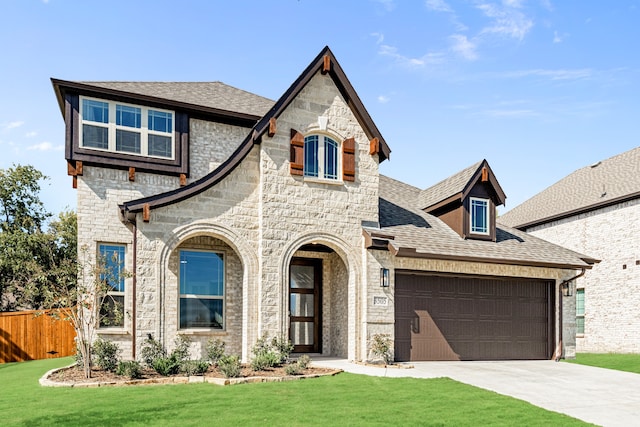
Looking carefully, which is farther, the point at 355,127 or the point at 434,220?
the point at 434,220

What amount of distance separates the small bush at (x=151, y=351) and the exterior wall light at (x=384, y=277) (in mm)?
5886

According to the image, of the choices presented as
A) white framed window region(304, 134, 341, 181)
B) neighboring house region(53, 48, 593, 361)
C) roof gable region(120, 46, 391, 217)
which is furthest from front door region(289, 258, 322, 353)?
roof gable region(120, 46, 391, 217)

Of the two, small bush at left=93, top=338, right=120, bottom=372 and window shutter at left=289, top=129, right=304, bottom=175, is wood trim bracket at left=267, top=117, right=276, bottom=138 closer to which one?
window shutter at left=289, top=129, right=304, bottom=175

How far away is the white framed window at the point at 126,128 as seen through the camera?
15766mm

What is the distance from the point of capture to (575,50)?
42.7 ft

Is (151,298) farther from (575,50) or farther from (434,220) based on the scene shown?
(575,50)

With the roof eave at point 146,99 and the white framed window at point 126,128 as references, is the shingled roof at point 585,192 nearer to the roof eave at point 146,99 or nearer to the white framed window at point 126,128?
the roof eave at point 146,99

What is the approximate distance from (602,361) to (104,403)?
51.9 feet

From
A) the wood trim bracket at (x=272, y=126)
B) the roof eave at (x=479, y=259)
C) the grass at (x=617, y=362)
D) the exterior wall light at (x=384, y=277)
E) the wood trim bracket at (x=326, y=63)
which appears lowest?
the grass at (x=617, y=362)

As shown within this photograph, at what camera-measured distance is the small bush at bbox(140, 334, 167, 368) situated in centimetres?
1312

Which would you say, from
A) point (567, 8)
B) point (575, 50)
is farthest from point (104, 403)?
point (575, 50)

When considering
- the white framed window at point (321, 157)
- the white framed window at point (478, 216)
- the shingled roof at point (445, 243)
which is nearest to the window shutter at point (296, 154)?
the white framed window at point (321, 157)

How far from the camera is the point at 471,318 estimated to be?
17000 mm

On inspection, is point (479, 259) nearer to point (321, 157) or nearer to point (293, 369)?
point (321, 157)
